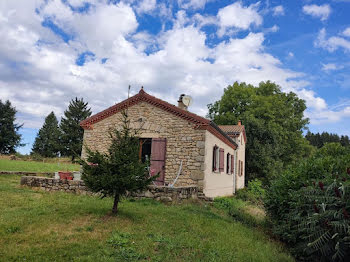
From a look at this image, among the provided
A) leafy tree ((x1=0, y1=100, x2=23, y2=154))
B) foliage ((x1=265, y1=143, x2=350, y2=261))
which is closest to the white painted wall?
foliage ((x1=265, y1=143, x2=350, y2=261))

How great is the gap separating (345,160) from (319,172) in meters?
0.67

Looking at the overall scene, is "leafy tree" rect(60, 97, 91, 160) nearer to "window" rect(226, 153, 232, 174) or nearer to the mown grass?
"window" rect(226, 153, 232, 174)

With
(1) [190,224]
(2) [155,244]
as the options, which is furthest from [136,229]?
(1) [190,224]

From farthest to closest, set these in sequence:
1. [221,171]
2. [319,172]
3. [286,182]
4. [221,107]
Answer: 1. [221,107]
2. [221,171]
3. [286,182]
4. [319,172]

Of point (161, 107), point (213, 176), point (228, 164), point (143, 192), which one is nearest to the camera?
point (143, 192)

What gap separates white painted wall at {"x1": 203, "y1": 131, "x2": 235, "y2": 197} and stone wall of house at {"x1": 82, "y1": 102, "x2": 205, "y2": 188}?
378mm

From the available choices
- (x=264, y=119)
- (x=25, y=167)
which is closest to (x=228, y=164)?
(x=264, y=119)

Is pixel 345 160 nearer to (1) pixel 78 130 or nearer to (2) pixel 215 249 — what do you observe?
(2) pixel 215 249

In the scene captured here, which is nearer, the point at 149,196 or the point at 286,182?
the point at 286,182

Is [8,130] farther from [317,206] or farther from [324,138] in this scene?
[324,138]

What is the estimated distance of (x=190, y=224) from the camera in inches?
283

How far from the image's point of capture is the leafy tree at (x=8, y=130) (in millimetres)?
42562

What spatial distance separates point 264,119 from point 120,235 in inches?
1051

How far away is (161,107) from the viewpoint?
12.5m
